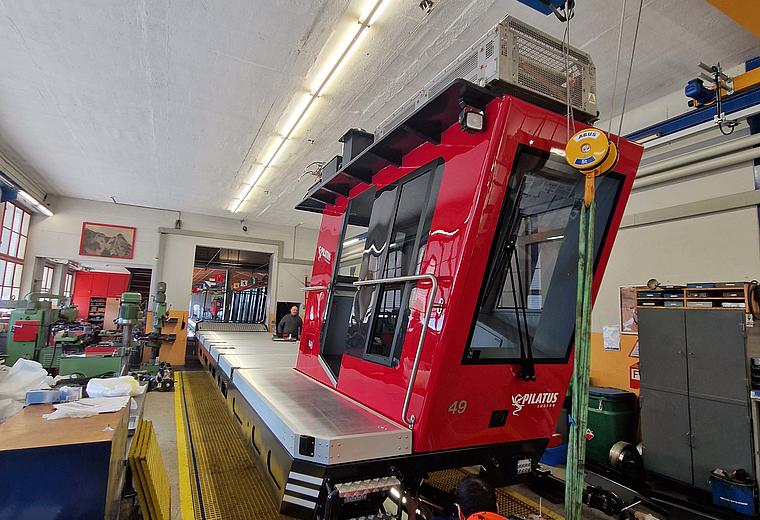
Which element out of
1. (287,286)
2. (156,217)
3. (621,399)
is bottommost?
(621,399)

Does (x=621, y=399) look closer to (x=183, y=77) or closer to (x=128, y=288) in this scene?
(x=183, y=77)

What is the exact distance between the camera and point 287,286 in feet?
40.3

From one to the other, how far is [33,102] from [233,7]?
12.6 ft

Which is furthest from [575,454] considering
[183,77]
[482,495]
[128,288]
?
[128,288]

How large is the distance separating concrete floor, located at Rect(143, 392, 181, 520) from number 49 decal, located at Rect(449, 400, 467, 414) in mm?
2231

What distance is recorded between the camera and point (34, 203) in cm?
891

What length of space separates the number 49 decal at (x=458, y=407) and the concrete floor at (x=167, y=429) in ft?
7.32

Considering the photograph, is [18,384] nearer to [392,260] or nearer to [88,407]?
[88,407]

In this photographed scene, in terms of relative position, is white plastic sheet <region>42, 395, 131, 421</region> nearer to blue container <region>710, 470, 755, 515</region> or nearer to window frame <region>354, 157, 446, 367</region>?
window frame <region>354, 157, 446, 367</region>

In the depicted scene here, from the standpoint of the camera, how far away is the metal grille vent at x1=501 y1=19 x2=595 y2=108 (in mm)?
2086

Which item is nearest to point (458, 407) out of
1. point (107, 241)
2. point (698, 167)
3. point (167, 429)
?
point (698, 167)

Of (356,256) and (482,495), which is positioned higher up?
(356,256)

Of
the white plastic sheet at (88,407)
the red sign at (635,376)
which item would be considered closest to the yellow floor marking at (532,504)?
the red sign at (635,376)

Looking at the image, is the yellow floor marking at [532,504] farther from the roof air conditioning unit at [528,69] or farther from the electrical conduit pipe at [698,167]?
the electrical conduit pipe at [698,167]
